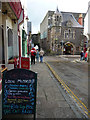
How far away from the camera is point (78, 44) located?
40.4 metres

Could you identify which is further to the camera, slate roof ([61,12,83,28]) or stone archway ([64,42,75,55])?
slate roof ([61,12,83,28])

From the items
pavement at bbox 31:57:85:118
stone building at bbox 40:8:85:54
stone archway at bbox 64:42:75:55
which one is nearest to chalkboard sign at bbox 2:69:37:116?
pavement at bbox 31:57:85:118

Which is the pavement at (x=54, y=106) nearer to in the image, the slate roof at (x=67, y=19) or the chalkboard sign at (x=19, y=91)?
the chalkboard sign at (x=19, y=91)

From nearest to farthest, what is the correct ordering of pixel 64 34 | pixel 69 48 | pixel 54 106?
pixel 54 106 → pixel 64 34 → pixel 69 48

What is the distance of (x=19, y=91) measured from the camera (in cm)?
300

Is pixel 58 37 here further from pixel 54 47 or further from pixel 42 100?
pixel 42 100

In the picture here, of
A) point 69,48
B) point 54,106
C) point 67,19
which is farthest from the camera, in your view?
point 69,48

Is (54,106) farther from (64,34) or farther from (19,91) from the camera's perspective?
(64,34)

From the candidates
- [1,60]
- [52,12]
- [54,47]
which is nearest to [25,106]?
[1,60]

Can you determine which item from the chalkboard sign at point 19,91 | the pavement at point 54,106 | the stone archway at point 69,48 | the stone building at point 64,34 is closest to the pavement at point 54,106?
the pavement at point 54,106

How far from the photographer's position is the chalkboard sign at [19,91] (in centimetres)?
295

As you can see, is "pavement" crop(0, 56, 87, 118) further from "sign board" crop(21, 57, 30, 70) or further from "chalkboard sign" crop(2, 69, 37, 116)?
"sign board" crop(21, 57, 30, 70)

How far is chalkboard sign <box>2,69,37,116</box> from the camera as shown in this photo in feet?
9.69

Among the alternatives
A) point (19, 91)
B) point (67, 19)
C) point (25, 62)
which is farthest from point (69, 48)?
point (19, 91)
